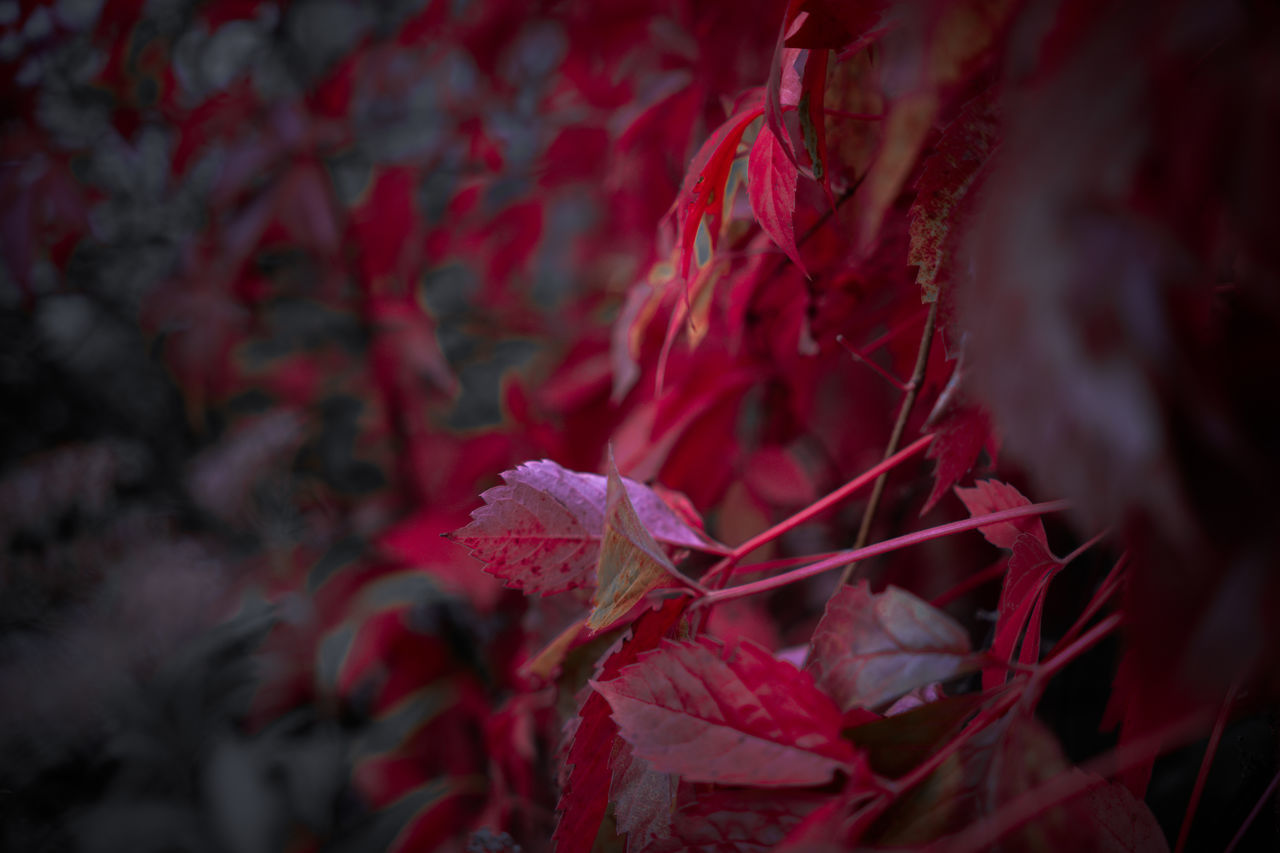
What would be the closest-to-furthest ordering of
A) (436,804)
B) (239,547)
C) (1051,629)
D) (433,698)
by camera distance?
(1051,629), (436,804), (433,698), (239,547)

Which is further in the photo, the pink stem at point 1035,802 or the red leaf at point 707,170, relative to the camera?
the red leaf at point 707,170

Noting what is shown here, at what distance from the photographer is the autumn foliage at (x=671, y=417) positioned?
13cm

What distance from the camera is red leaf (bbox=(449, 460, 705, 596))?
0.89 feet

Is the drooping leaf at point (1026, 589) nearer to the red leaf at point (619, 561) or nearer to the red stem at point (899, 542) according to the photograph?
the red stem at point (899, 542)

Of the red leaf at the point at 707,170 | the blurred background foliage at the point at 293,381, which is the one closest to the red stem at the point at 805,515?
the red leaf at the point at 707,170

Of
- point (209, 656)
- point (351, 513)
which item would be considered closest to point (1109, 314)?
point (209, 656)

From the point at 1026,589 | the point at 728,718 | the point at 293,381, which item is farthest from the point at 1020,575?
the point at 293,381

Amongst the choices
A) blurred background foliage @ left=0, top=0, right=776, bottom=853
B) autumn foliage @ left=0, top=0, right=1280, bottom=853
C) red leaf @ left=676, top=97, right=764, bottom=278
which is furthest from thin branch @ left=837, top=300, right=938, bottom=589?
blurred background foliage @ left=0, top=0, right=776, bottom=853

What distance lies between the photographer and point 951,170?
238 millimetres

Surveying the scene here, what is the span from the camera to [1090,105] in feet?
0.44

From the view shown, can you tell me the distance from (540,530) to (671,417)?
235 millimetres

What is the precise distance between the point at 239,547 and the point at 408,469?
40cm

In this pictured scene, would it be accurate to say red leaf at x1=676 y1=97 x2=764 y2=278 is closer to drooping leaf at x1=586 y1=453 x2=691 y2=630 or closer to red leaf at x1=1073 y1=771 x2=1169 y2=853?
drooping leaf at x1=586 y1=453 x2=691 y2=630

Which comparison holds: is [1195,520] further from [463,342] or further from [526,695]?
[463,342]
